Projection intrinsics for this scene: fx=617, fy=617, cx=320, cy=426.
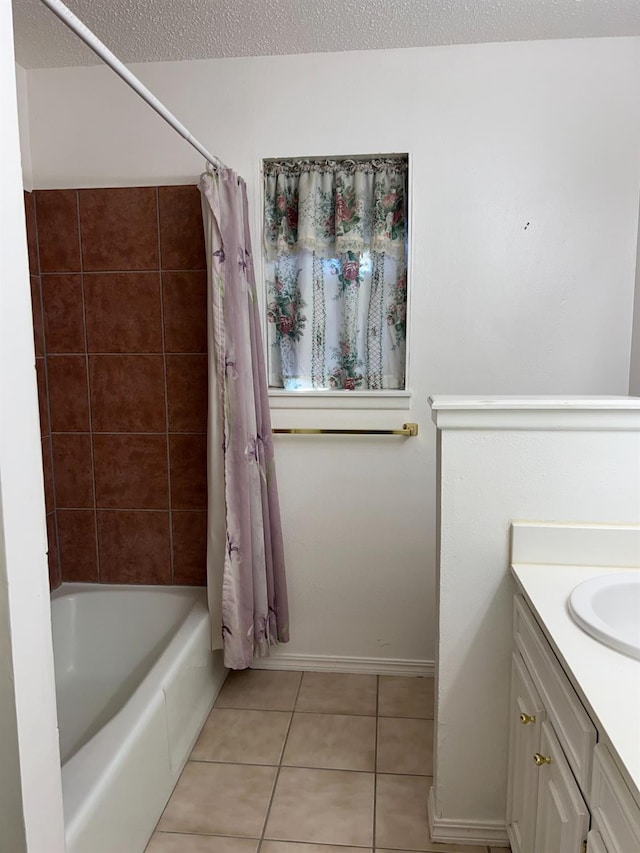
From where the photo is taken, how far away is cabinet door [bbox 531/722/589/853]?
1.01 metres

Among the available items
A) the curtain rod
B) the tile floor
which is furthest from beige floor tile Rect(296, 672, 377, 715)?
the curtain rod

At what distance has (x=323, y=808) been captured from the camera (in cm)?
177

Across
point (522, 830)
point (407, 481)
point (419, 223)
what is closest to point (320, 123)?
point (419, 223)

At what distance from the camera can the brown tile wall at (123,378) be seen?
231 centimetres

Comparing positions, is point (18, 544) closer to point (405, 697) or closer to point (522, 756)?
point (522, 756)

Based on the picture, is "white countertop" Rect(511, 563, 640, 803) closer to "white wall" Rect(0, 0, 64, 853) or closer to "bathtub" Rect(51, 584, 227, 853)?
"white wall" Rect(0, 0, 64, 853)

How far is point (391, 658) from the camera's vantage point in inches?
97.6

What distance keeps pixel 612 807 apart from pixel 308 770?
126 cm

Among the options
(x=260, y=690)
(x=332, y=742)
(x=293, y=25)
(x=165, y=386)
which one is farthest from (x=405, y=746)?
(x=293, y=25)

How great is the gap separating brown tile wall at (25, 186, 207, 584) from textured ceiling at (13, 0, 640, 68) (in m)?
0.48

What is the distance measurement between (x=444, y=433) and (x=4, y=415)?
97 centimetres

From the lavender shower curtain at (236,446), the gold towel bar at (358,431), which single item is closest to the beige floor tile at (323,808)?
the lavender shower curtain at (236,446)

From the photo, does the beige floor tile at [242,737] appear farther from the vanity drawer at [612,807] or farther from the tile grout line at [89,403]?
the vanity drawer at [612,807]

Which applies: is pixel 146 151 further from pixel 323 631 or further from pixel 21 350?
pixel 323 631
